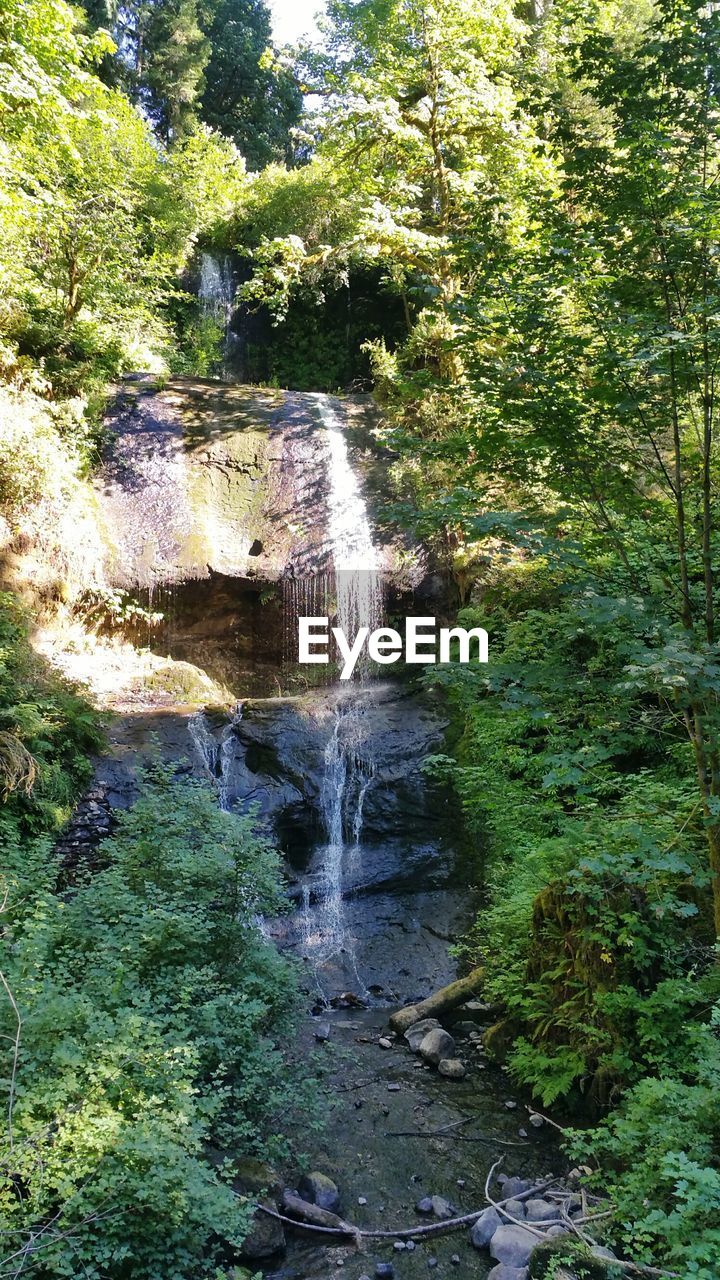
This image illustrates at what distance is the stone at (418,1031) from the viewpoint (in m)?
6.38

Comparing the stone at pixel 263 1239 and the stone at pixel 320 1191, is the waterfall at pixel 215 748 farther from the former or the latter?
the stone at pixel 263 1239

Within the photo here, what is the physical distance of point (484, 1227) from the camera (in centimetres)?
418

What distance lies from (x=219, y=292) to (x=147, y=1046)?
2049cm

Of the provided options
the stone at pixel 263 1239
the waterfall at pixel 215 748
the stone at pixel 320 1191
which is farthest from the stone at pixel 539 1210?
the waterfall at pixel 215 748

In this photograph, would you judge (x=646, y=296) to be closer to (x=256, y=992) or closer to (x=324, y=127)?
(x=256, y=992)

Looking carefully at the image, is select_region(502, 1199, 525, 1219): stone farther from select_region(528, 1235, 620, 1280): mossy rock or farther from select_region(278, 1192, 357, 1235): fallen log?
select_region(278, 1192, 357, 1235): fallen log

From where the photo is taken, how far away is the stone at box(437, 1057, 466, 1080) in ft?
19.2

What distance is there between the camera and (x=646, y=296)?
14.5ft

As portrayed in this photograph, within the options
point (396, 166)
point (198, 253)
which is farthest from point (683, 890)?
point (198, 253)

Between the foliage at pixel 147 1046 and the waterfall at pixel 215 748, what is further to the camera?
the waterfall at pixel 215 748

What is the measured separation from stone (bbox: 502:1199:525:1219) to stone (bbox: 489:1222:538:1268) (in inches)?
4.4

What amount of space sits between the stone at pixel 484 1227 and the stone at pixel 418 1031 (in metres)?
2.06

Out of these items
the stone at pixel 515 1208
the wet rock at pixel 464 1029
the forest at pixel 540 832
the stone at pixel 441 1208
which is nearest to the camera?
the forest at pixel 540 832

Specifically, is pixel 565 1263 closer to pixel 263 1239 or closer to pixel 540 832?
pixel 263 1239
